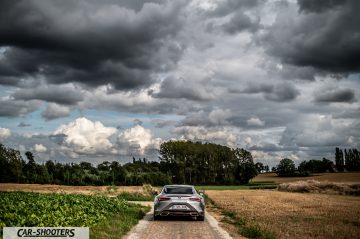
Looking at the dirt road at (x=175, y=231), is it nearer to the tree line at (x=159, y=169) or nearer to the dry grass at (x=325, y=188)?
the dry grass at (x=325, y=188)

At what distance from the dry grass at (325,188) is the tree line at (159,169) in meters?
37.9

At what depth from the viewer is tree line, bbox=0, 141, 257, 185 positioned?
328ft

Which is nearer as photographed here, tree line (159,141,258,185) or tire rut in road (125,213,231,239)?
tire rut in road (125,213,231,239)

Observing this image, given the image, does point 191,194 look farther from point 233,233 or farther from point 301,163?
point 301,163

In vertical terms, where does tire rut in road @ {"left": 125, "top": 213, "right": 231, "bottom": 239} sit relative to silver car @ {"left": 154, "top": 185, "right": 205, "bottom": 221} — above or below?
below

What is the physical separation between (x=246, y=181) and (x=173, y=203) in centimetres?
11226

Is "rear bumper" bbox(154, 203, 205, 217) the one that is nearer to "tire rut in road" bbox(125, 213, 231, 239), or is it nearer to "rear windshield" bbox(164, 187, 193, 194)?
"tire rut in road" bbox(125, 213, 231, 239)

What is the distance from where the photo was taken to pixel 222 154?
13488 centimetres

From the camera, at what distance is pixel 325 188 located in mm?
64250

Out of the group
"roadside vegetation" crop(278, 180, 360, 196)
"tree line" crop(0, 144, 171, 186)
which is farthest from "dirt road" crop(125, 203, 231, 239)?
"tree line" crop(0, 144, 171, 186)
